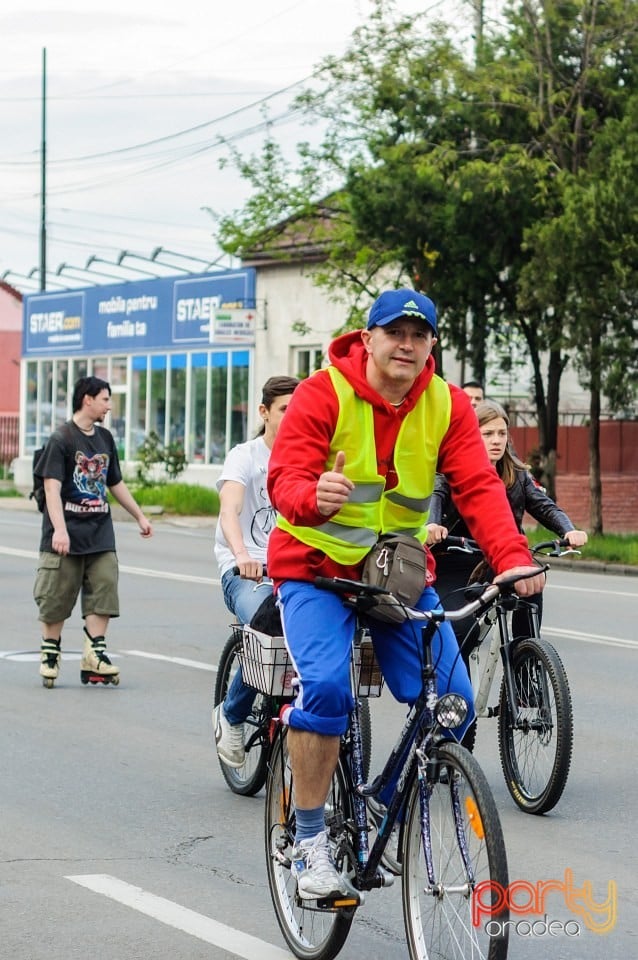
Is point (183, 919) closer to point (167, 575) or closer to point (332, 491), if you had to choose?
point (332, 491)

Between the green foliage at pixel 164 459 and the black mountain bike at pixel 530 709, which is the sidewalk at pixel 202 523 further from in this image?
the black mountain bike at pixel 530 709

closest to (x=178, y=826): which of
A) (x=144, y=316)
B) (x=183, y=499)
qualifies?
(x=183, y=499)

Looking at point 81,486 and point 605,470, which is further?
point 605,470

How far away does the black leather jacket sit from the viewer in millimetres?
8219

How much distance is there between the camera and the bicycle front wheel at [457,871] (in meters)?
4.23

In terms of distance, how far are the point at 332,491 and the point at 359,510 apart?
41cm

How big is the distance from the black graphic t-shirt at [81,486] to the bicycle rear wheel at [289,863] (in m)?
5.54

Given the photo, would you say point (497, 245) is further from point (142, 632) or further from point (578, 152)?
point (142, 632)

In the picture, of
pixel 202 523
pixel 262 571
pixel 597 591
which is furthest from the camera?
pixel 202 523

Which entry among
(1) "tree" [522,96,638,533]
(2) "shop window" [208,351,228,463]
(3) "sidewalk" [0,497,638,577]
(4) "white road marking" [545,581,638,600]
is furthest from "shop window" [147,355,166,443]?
(4) "white road marking" [545,581,638,600]

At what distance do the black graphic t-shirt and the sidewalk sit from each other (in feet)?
39.3

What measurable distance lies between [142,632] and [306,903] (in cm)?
893

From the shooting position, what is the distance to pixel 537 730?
7406mm

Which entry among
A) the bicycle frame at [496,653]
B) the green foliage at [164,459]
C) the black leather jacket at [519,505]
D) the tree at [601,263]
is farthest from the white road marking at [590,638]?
the green foliage at [164,459]
